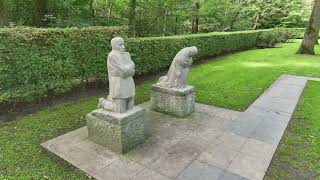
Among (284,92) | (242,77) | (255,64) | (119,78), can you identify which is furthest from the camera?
(255,64)

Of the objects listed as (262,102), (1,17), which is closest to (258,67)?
(262,102)

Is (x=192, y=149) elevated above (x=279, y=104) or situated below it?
below

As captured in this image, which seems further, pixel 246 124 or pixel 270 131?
A: pixel 246 124

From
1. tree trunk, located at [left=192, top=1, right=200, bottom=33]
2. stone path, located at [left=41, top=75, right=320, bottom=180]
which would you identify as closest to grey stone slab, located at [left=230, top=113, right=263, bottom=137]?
stone path, located at [left=41, top=75, right=320, bottom=180]

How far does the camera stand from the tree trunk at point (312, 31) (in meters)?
15.5

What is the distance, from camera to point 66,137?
498 cm

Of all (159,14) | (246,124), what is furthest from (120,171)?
(159,14)

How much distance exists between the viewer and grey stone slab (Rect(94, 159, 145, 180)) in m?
3.73

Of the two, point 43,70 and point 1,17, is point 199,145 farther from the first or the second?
point 1,17

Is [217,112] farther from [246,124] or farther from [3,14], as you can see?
[3,14]

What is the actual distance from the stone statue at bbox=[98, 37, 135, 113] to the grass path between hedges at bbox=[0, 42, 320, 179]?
1.24 m

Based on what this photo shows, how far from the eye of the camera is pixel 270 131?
5.37 metres

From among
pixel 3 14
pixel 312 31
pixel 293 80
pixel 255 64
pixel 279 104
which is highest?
pixel 3 14

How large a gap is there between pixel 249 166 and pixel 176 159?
1.13m
